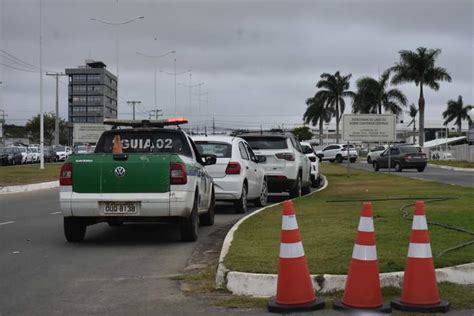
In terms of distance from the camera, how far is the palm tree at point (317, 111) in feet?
299

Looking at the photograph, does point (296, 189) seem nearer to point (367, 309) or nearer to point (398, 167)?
point (367, 309)

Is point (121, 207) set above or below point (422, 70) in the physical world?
below

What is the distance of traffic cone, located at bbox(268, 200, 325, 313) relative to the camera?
5.75 metres

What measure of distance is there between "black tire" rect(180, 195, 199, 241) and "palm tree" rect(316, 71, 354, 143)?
78981 millimetres

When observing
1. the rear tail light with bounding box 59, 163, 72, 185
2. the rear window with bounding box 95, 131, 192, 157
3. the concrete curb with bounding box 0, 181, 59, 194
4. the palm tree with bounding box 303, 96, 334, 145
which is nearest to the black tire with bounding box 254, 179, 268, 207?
the rear window with bounding box 95, 131, 192, 157

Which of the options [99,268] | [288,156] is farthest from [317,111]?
[99,268]

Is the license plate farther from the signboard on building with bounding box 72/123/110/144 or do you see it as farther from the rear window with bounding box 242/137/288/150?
the signboard on building with bounding box 72/123/110/144

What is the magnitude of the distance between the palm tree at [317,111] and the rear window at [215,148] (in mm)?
77489

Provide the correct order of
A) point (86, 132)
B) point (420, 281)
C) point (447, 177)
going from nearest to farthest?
point (420, 281)
point (447, 177)
point (86, 132)

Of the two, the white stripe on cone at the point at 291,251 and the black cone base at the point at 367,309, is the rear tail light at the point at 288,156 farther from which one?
the black cone base at the point at 367,309

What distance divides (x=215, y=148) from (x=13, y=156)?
1780 inches

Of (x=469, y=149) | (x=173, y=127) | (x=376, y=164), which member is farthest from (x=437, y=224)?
(x=469, y=149)

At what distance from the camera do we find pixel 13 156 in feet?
181

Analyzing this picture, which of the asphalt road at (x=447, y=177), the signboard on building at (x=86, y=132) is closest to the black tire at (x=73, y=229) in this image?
the asphalt road at (x=447, y=177)
